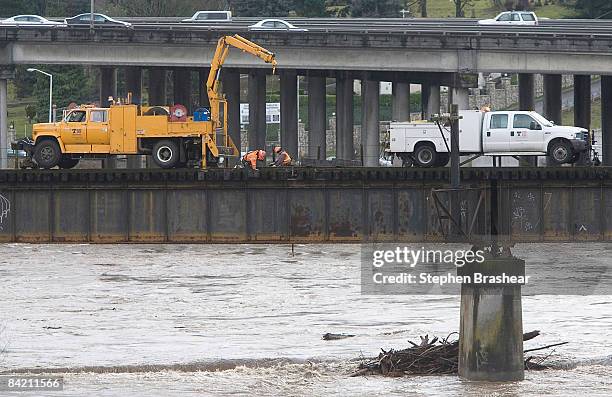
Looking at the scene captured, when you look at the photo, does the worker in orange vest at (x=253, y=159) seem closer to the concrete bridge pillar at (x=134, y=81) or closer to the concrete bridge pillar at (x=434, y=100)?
the concrete bridge pillar at (x=434, y=100)

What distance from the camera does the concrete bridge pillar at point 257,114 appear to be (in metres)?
88.5

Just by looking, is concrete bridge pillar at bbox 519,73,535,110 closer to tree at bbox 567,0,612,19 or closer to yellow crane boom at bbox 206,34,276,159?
yellow crane boom at bbox 206,34,276,159

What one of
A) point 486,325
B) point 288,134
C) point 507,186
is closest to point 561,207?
point 507,186

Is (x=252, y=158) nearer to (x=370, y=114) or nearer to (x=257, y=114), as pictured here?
(x=370, y=114)

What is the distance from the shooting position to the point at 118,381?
2366 centimetres

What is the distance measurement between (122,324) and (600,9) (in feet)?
362

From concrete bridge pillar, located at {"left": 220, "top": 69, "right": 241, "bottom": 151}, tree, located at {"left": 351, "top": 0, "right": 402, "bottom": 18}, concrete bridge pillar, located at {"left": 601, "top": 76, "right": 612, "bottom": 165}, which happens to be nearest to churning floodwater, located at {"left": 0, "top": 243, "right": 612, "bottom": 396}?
concrete bridge pillar, located at {"left": 601, "top": 76, "right": 612, "bottom": 165}

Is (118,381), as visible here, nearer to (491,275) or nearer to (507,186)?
(491,275)

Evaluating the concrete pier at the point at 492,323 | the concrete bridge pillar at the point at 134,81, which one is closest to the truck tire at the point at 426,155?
the concrete pier at the point at 492,323

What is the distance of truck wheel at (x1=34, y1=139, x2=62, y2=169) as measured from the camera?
50.1 m

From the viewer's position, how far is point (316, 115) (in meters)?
90.1

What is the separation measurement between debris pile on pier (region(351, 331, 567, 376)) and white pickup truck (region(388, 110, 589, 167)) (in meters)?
25.8

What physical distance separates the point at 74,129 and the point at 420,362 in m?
28.5

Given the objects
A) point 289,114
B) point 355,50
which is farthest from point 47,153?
point 289,114
